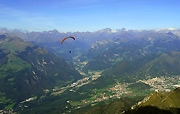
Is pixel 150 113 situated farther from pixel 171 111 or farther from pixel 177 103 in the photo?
Answer: pixel 177 103

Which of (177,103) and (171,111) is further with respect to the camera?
(177,103)

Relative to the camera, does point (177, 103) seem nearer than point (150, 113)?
No

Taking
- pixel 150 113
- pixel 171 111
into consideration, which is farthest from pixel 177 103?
pixel 150 113

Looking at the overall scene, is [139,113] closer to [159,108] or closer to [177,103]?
[159,108]

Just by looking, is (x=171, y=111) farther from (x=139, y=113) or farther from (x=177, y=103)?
(x=139, y=113)

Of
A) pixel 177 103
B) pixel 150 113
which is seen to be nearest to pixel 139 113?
pixel 150 113

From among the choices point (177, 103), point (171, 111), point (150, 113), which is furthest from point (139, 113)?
point (177, 103)

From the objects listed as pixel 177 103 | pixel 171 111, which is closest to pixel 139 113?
pixel 171 111
